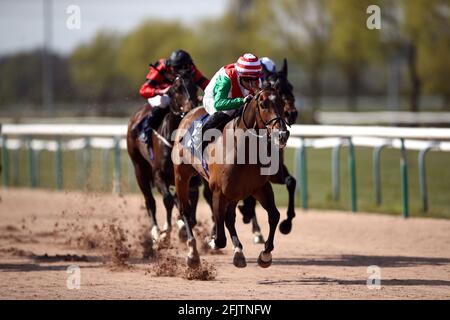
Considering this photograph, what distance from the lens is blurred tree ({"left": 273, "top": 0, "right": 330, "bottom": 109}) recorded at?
38719mm

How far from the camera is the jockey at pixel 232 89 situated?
859 cm

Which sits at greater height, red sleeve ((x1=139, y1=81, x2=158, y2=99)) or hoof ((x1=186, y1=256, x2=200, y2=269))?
red sleeve ((x1=139, y1=81, x2=158, y2=99))

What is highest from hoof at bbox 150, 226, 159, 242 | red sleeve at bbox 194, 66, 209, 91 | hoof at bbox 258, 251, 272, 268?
red sleeve at bbox 194, 66, 209, 91

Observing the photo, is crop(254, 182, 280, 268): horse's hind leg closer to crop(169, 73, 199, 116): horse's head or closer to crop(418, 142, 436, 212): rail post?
crop(169, 73, 199, 116): horse's head

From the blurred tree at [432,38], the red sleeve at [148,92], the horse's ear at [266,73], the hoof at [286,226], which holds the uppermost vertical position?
the blurred tree at [432,38]

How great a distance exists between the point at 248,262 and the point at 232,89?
183 cm

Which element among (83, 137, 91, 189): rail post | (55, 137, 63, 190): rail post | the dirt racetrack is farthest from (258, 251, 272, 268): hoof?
(83, 137, 91, 189): rail post

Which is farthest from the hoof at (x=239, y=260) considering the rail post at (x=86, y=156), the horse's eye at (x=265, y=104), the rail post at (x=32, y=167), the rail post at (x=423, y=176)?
the rail post at (x=32, y=167)

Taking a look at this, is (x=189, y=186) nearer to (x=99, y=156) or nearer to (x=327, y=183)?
(x=327, y=183)

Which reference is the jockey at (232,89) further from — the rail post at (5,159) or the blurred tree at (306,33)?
the blurred tree at (306,33)

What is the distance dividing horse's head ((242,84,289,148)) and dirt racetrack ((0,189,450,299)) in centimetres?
137

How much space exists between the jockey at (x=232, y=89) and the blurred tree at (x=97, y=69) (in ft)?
151

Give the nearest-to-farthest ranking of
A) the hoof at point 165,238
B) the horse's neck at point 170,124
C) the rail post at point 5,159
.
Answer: the hoof at point 165,238
the horse's neck at point 170,124
the rail post at point 5,159
